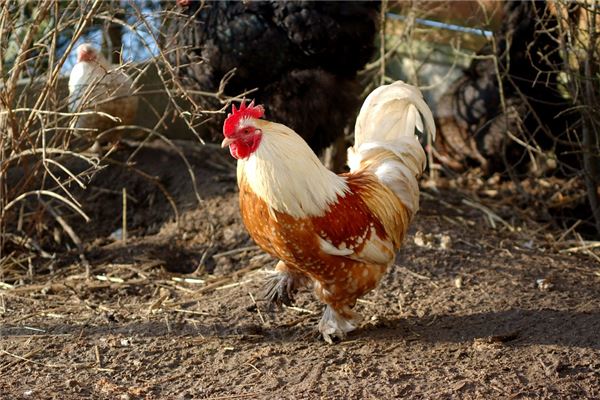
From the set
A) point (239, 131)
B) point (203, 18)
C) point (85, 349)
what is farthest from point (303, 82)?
point (85, 349)

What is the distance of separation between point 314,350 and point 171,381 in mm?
662

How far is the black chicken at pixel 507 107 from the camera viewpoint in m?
5.64

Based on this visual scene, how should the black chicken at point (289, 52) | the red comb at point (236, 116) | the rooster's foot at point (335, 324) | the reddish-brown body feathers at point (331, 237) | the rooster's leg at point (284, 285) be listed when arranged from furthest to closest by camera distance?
1. the black chicken at point (289, 52)
2. the rooster's leg at point (284, 285)
3. the rooster's foot at point (335, 324)
4. the reddish-brown body feathers at point (331, 237)
5. the red comb at point (236, 116)

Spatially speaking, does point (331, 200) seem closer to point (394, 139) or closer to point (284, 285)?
point (284, 285)

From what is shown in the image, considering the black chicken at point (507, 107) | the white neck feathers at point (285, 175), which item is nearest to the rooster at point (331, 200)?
the white neck feathers at point (285, 175)

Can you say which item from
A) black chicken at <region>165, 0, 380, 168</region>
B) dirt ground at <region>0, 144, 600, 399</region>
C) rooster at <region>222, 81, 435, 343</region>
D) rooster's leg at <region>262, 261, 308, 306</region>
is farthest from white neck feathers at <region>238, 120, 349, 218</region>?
black chicken at <region>165, 0, 380, 168</region>

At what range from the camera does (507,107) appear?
5793 mm

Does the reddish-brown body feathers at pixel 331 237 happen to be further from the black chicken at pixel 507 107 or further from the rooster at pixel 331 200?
the black chicken at pixel 507 107

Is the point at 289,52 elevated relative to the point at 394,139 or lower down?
elevated

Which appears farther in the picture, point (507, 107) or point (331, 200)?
point (507, 107)

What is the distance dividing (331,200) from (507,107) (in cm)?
310

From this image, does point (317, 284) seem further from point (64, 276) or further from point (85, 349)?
point (64, 276)

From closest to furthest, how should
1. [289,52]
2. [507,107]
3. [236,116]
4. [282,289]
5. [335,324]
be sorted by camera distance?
[236,116]
[335,324]
[282,289]
[289,52]
[507,107]

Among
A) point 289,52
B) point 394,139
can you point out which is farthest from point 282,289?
point 289,52
